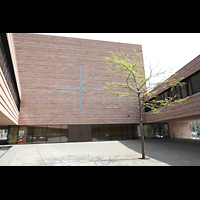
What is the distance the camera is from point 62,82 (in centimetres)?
2334

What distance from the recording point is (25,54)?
75.7 feet

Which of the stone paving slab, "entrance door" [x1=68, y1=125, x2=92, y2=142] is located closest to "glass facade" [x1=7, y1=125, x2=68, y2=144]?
"entrance door" [x1=68, y1=125, x2=92, y2=142]

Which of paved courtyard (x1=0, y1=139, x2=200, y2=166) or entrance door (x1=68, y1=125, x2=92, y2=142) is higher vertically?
entrance door (x1=68, y1=125, x2=92, y2=142)

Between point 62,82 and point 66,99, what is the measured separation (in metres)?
2.88

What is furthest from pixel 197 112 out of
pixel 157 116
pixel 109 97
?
pixel 109 97

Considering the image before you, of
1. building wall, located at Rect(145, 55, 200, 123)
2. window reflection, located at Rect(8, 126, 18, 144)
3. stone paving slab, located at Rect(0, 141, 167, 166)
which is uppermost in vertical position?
building wall, located at Rect(145, 55, 200, 123)

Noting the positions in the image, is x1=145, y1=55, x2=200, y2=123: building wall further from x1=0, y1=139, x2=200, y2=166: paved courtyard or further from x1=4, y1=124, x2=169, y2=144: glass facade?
x1=4, y1=124, x2=169, y2=144: glass facade

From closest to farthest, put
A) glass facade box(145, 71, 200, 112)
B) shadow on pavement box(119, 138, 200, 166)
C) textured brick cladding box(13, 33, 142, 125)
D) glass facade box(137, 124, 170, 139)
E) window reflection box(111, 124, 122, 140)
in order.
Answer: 1. shadow on pavement box(119, 138, 200, 166)
2. glass facade box(145, 71, 200, 112)
3. textured brick cladding box(13, 33, 142, 125)
4. window reflection box(111, 124, 122, 140)
5. glass facade box(137, 124, 170, 139)

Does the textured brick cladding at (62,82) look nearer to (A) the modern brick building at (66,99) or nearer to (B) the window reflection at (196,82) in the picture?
(A) the modern brick building at (66,99)

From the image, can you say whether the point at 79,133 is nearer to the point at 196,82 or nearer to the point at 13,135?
the point at 13,135

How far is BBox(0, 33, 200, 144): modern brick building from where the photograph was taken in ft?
72.1
